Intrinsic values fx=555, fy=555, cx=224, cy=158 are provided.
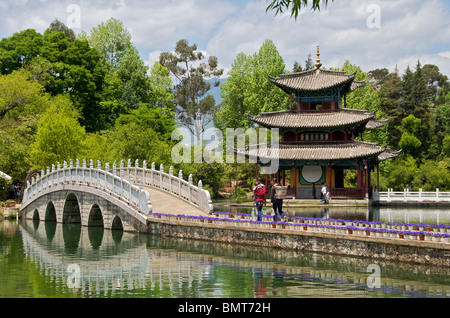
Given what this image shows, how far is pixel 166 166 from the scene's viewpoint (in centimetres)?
4281

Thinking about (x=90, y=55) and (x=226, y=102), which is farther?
(x=226, y=102)

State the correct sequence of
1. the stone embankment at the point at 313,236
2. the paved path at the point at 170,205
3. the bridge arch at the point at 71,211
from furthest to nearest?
the bridge arch at the point at 71,211, the paved path at the point at 170,205, the stone embankment at the point at 313,236

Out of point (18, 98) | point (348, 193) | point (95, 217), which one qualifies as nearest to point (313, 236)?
point (95, 217)

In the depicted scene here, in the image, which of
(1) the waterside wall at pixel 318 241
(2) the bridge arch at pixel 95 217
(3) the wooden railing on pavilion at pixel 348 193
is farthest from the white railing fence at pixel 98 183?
(3) the wooden railing on pavilion at pixel 348 193

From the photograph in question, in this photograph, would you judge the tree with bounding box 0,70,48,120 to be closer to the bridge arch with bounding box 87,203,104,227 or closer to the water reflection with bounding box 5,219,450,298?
the bridge arch with bounding box 87,203,104,227

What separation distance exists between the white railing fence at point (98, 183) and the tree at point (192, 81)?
138 feet

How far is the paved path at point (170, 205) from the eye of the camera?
2552 centimetres

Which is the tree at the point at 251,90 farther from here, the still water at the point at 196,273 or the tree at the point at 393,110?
the still water at the point at 196,273

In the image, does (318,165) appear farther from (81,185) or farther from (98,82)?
(98,82)

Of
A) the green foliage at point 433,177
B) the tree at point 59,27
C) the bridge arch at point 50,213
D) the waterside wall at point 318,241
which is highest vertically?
the tree at point 59,27

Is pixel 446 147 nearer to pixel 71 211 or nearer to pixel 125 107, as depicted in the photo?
pixel 125 107

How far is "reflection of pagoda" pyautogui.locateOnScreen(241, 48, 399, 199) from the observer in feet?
141
